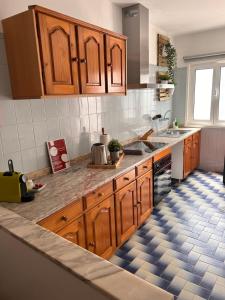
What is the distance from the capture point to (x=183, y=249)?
7.30 feet

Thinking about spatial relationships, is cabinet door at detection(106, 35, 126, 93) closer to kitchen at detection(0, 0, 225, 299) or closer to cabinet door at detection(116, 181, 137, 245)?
kitchen at detection(0, 0, 225, 299)

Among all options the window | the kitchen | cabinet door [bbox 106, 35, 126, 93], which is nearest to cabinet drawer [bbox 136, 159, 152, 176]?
the kitchen

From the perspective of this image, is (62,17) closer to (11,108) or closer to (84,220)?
(11,108)

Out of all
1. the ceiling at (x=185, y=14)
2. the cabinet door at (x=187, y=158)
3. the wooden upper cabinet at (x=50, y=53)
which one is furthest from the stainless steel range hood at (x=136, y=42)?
the cabinet door at (x=187, y=158)

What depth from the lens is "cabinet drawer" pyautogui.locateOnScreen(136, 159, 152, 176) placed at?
238 cm

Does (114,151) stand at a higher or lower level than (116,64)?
lower

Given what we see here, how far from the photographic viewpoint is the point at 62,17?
1.63 meters

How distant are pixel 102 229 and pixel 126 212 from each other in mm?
413

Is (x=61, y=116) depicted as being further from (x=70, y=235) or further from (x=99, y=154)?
(x=70, y=235)

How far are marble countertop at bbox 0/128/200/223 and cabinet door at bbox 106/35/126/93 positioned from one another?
765mm

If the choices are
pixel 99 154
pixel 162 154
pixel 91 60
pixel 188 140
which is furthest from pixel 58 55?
pixel 188 140

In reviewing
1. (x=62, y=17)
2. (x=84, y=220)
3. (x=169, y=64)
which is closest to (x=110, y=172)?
(x=84, y=220)

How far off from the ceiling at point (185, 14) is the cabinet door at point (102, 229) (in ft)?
7.49

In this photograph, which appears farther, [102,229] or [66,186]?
[102,229]
